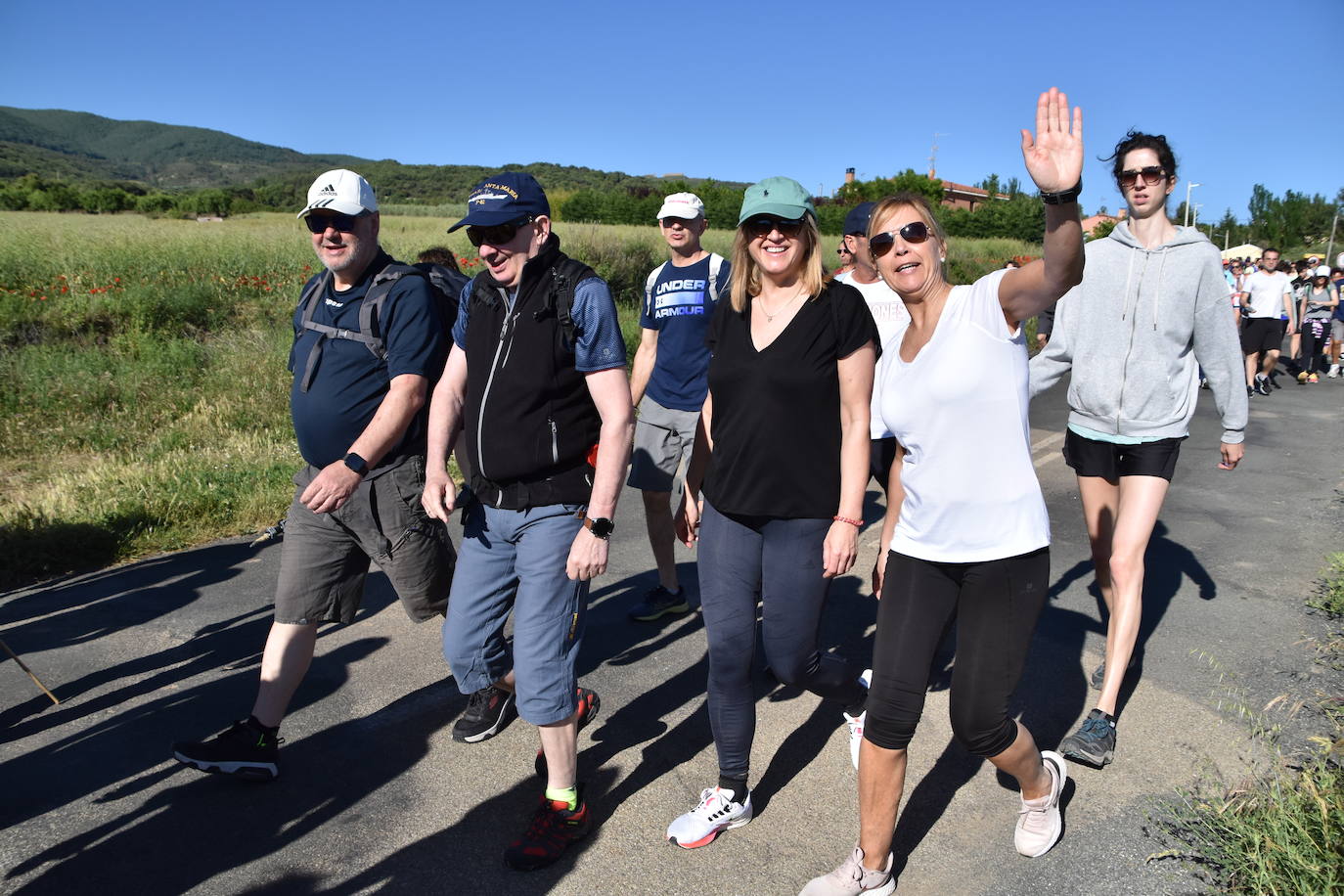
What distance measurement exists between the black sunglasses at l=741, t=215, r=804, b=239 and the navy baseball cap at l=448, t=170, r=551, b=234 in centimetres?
62

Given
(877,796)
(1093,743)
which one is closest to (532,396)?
(877,796)

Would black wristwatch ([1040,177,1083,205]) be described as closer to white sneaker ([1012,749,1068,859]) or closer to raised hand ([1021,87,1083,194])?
raised hand ([1021,87,1083,194])

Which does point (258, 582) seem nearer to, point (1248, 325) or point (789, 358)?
point (789, 358)

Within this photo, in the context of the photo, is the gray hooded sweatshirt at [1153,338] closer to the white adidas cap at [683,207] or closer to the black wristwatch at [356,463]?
the white adidas cap at [683,207]

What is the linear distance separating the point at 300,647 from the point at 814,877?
6.34ft

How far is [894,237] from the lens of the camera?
2465 mm

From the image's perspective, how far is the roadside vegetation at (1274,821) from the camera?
2.38 metres

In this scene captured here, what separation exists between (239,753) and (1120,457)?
138 inches

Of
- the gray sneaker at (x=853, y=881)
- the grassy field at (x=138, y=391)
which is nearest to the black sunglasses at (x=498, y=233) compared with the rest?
the gray sneaker at (x=853, y=881)

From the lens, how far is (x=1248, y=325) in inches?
509

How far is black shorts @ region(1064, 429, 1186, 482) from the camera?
3480 mm

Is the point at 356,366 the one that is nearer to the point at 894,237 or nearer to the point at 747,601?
the point at 747,601

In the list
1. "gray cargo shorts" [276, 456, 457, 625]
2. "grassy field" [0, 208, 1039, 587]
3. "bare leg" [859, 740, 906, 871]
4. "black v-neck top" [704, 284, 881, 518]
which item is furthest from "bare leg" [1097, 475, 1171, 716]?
"grassy field" [0, 208, 1039, 587]

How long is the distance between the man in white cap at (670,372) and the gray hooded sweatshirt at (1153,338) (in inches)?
63.2
